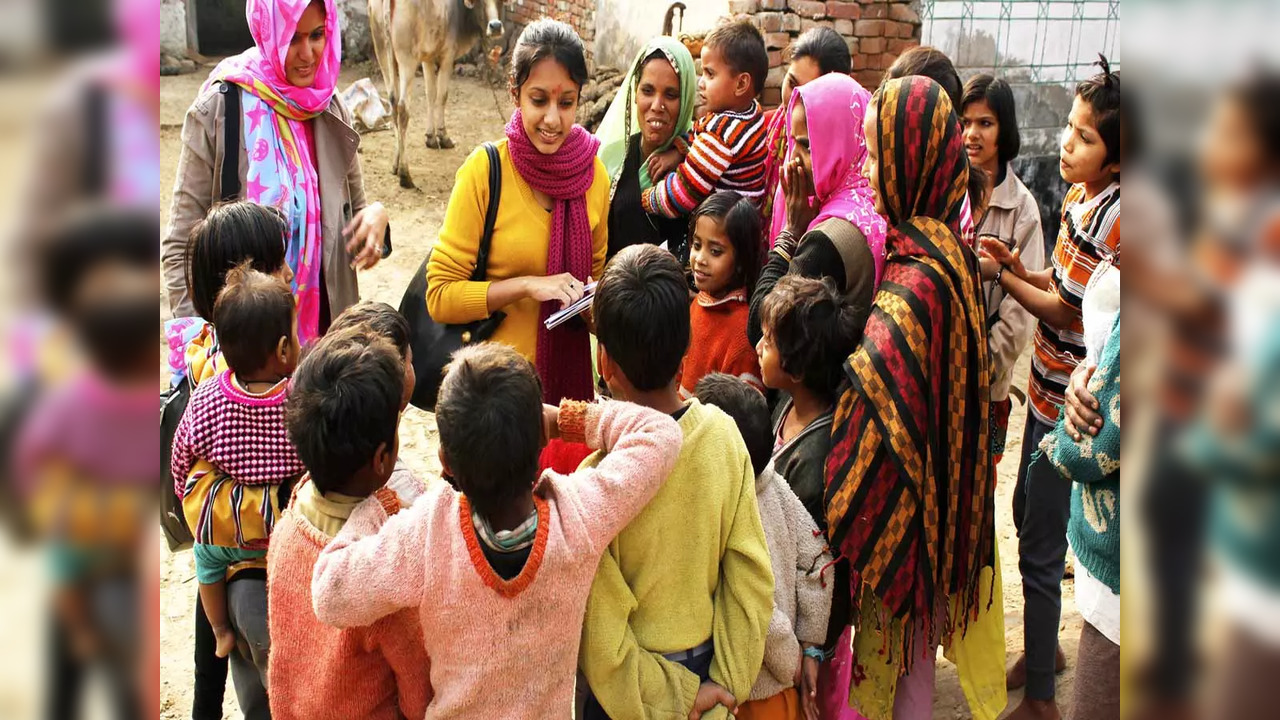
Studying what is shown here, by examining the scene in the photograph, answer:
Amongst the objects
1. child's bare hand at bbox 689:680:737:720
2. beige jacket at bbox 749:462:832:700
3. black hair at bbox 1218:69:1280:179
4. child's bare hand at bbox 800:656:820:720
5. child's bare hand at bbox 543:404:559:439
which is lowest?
child's bare hand at bbox 800:656:820:720

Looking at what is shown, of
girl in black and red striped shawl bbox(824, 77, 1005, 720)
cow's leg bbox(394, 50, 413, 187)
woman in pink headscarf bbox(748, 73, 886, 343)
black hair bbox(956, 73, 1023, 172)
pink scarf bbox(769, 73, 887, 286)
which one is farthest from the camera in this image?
cow's leg bbox(394, 50, 413, 187)

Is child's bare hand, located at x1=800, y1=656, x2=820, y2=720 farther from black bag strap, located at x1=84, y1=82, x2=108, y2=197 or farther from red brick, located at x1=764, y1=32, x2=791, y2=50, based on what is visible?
red brick, located at x1=764, y1=32, x2=791, y2=50

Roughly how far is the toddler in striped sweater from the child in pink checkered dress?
1607 millimetres

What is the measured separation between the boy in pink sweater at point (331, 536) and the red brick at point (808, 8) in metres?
4.72

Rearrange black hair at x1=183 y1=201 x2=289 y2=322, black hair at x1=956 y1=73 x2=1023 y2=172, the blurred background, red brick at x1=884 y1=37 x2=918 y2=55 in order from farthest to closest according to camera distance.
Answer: red brick at x1=884 y1=37 x2=918 y2=55
black hair at x1=956 y1=73 x2=1023 y2=172
black hair at x1=183 y1=201 x2=289 y2=322
the blurred background

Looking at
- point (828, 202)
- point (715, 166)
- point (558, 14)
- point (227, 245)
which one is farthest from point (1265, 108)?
point (558, 14)

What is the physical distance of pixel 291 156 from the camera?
117 inches

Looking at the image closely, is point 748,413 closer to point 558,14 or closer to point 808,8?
point 808,8

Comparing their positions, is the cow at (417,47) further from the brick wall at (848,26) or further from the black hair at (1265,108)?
the black hair at (1265,108)

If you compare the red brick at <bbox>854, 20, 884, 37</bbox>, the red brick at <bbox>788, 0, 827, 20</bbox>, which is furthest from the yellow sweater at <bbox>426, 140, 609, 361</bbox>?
the red brick at <bbox>854, 20, 884, 37</bbox>

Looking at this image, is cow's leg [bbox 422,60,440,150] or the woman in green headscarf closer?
the woman in green headscarf

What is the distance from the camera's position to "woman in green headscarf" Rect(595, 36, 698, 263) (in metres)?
3.52

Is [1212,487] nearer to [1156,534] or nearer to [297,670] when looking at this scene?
[1156,534]

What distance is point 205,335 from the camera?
2.55 m
